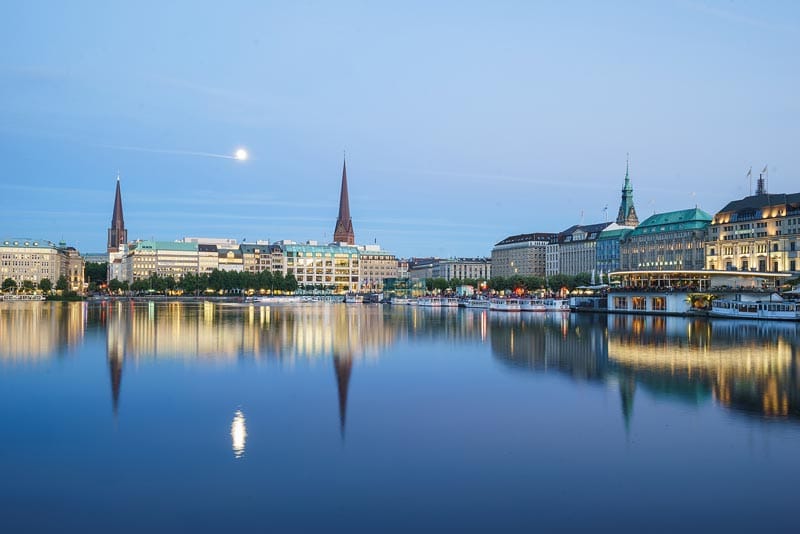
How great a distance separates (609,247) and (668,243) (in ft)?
71.9

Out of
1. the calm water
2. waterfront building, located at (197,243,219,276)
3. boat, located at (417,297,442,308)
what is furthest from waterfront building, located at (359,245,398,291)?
the calm water

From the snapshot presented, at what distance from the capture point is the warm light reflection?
52.5 ft

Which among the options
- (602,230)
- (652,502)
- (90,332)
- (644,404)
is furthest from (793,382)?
(602,230)

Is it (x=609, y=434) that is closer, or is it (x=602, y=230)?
(x=609, y=434)

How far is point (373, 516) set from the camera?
39.5 feet

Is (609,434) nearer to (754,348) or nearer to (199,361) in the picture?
(199,361)

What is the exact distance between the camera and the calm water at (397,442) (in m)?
12.2

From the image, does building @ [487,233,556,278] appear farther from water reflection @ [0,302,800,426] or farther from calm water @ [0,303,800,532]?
calm water @ [0,303,800,532]

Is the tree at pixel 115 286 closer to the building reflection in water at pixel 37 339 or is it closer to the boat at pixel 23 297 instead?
the boat at pixel 23 297

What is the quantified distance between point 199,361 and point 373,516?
69.2ft

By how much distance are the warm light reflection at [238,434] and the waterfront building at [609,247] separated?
11486cm

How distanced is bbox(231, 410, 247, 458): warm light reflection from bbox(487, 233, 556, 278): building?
148947 millimetres

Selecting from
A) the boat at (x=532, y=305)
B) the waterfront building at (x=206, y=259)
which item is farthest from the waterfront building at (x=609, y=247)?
the waterfront building at (x=206, y=259)

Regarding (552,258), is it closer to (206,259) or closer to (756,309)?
(206,259)
